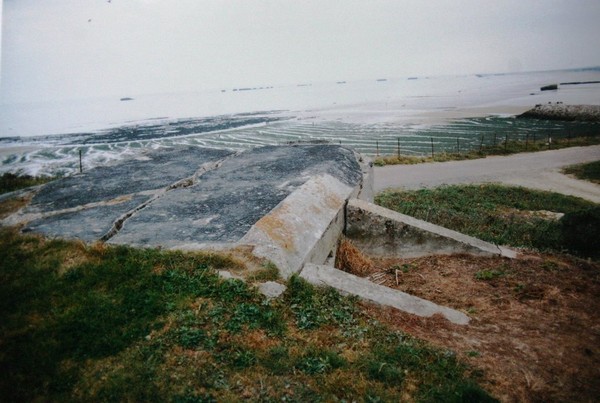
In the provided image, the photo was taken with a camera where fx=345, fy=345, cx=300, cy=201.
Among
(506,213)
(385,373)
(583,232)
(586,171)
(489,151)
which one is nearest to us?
(385,373)

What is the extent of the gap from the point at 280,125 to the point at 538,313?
160ft

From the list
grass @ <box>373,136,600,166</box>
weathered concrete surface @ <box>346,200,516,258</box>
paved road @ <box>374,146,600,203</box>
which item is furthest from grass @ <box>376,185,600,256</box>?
grass @ <box>373,136,600,166</box>

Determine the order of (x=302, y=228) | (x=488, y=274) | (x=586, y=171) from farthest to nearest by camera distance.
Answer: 1. (x=586, y=171)
2. (x=488, y=274)
3. (x=302, y=228)

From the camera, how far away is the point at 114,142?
4097cm

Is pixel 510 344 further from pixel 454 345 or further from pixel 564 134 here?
pixel 564 134

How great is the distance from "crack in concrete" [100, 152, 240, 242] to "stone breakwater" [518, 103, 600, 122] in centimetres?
5165

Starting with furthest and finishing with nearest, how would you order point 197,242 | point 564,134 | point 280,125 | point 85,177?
point 280,125
point 564,134
point 85,177
point 197,242

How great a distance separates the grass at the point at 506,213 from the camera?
8.25m

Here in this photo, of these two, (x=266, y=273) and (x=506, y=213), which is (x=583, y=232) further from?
(x=266, y=273)

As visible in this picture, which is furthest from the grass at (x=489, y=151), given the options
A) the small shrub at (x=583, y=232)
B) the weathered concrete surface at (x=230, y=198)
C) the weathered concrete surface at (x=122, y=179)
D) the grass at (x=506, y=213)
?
the weathered concrete surface at (x=122, y=179)

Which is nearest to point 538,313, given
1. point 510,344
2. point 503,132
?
point 510,344

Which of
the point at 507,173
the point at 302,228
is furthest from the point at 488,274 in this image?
the point at 507,173

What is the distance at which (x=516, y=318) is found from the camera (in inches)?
169

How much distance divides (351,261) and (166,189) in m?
3.95
